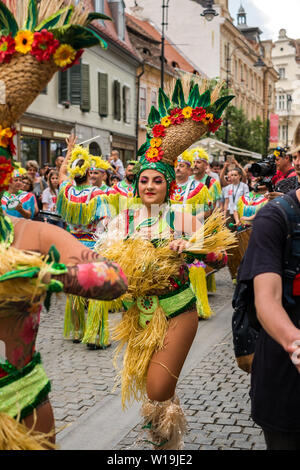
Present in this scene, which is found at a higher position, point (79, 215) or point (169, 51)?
point (169, 51)

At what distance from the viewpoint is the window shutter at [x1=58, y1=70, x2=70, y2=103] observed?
20.9m

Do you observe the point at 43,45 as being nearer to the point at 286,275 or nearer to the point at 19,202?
the point at 286,275

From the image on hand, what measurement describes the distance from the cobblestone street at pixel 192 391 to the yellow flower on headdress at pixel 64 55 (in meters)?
2.38

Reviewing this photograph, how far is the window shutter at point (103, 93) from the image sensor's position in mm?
24766

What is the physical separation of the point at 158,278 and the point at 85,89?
20.6 m

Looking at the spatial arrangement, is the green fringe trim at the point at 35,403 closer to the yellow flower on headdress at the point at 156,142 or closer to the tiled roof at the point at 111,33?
the yellow flower on headdress at the point at 156,142

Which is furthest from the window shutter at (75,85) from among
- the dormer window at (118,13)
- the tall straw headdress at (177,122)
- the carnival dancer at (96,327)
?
the tall straw headdress at (177,122)

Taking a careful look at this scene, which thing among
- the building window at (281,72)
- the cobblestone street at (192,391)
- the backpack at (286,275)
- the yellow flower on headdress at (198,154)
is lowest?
the cobblestone street at (192,391)

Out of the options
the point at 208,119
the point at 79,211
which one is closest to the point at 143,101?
the point at 79,211

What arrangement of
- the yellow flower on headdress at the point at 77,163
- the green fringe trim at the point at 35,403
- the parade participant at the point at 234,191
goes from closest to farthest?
the green fringe trim at the point at 35,403 < the yellow flower on headdress at the point at 77,163 < the parade participant at the point at 234,191

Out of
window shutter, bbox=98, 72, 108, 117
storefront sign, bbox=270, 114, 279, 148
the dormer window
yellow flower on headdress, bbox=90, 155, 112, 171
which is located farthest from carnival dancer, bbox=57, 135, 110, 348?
the dormer window

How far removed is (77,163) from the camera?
6922 mm

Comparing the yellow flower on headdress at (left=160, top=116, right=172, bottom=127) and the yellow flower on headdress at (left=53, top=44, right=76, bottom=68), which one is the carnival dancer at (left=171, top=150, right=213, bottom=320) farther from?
the yellow flower on headdress at (left=53, top=44, right=76, bottom=68)

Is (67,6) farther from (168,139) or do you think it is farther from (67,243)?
(168,139)
